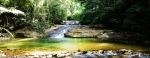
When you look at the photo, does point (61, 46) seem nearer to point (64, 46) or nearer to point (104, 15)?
point (64, 46)

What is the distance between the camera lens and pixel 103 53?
1493 cm

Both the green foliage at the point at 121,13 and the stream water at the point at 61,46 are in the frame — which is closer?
the stream water at the point at 61,46

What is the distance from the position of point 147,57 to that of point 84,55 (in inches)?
130

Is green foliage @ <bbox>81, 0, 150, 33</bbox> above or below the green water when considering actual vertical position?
above

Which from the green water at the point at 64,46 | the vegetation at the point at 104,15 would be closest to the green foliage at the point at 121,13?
the vegetation at the point at 104,15

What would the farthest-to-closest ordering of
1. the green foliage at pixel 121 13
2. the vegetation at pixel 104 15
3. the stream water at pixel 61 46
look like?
1. the vegetation at pixel 104 15
2. the green foliage at pixel 121 13
3. the stream water at pixel 61 46

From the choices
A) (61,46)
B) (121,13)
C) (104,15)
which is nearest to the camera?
(61,46)

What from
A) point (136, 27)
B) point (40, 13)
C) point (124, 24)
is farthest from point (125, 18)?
point (40, 13)

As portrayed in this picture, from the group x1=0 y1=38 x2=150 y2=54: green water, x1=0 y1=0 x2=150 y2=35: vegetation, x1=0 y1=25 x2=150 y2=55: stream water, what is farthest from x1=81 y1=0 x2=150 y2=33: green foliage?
x1=0 y1=38 x2=150 y2=54: green water

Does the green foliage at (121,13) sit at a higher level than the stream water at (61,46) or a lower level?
higher

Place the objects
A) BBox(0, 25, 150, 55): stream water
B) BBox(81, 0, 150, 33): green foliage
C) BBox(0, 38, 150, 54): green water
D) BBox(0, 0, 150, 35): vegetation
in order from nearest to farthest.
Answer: BBox(0, 25, 150, 55): stream water, BBox(0, 38, 150, 54): green water, BBox(81, 0, 150, 33): green foliage, BBox(0, 0, 150, 35): vegetation

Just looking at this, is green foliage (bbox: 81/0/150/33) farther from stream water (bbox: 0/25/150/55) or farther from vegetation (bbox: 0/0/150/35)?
stream water (bbox: 0/25/150/55)

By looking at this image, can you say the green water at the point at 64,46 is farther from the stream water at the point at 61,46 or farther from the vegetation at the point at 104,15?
Result: the vegetation at the point at 104,15

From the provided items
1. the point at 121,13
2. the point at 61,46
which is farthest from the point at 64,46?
the point at 121,13
